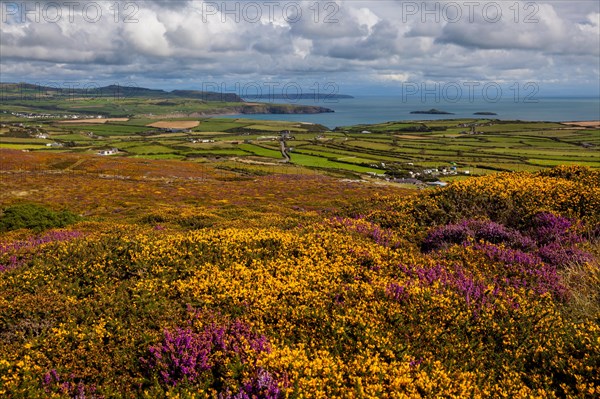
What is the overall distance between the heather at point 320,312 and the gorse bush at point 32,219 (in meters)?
12.7

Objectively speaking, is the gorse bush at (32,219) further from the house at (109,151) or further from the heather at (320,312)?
the house at (109,151)

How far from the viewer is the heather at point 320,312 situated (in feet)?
21.2

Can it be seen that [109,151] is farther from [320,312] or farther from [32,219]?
[320,312]

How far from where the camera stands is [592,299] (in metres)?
8.98

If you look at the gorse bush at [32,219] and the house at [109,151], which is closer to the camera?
the gorse bush at [32,219]

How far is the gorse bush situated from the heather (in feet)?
41.6

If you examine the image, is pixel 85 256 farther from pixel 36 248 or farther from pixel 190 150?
pixel 190 150

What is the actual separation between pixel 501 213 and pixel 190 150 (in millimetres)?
160812

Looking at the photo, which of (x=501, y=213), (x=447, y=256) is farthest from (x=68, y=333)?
(x=501, y=213)

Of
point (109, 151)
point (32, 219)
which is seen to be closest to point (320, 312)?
point (32, 219)

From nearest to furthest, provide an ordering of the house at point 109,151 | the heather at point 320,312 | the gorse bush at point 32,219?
the heather at point 320,312 < the gorse bush at point 32,219 < the house at point 109,151

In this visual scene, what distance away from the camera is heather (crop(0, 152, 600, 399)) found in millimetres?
6449

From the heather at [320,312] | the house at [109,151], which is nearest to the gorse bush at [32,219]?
the heather at [320,312]

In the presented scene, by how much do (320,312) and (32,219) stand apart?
81.1ft
